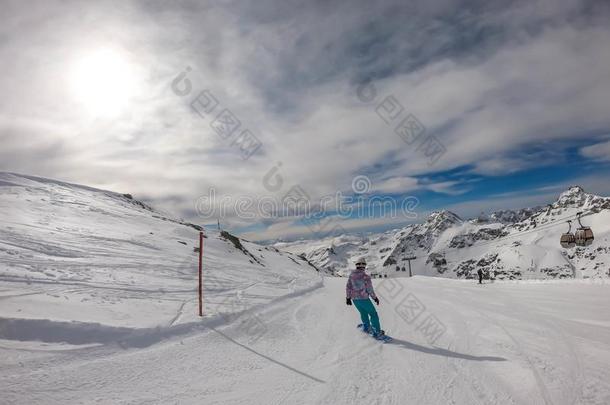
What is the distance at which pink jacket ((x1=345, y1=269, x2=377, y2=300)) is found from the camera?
8656 millimetres

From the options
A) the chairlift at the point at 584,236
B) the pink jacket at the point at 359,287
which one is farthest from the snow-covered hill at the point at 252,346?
the chairlift at the point at 584,236

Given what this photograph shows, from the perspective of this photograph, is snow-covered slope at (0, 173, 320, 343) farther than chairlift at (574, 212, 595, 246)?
No

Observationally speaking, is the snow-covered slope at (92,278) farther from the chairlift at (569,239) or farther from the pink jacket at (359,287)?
the chairlift at (569,239)

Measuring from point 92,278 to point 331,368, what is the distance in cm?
845

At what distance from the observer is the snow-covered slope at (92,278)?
21.7 feet

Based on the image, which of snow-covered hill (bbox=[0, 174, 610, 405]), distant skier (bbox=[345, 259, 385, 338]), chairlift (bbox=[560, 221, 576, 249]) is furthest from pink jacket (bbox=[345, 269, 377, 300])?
chairlift (bbox=[560, 221, 576, 249])

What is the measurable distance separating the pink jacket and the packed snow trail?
38.9 inches

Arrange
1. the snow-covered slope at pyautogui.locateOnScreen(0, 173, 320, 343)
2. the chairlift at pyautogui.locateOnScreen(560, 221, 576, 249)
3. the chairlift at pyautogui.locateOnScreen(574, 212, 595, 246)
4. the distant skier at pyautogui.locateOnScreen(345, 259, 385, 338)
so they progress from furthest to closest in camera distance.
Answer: the chairlift at pyautogui.locateOnScreen(560, 221, 576, 249), the chairlift at pyautogui.locateOnScreen(574, 212, 595, 246), the distant skier at pyautogui.locateOnScreen(345, 259, 385, 338), the snow-covered slope at pyautogui.locateOnScreen(0, 173, 320, 343)

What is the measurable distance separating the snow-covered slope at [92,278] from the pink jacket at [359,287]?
3.84 m

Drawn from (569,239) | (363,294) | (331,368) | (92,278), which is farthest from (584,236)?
(92,278)

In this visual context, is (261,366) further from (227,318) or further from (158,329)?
(227,318)

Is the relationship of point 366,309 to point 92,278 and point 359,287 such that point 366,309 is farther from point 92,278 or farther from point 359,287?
point 92,278

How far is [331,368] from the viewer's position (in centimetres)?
585

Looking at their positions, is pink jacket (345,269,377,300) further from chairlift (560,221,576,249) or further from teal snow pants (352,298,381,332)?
chairlift (560,221,576,249)
